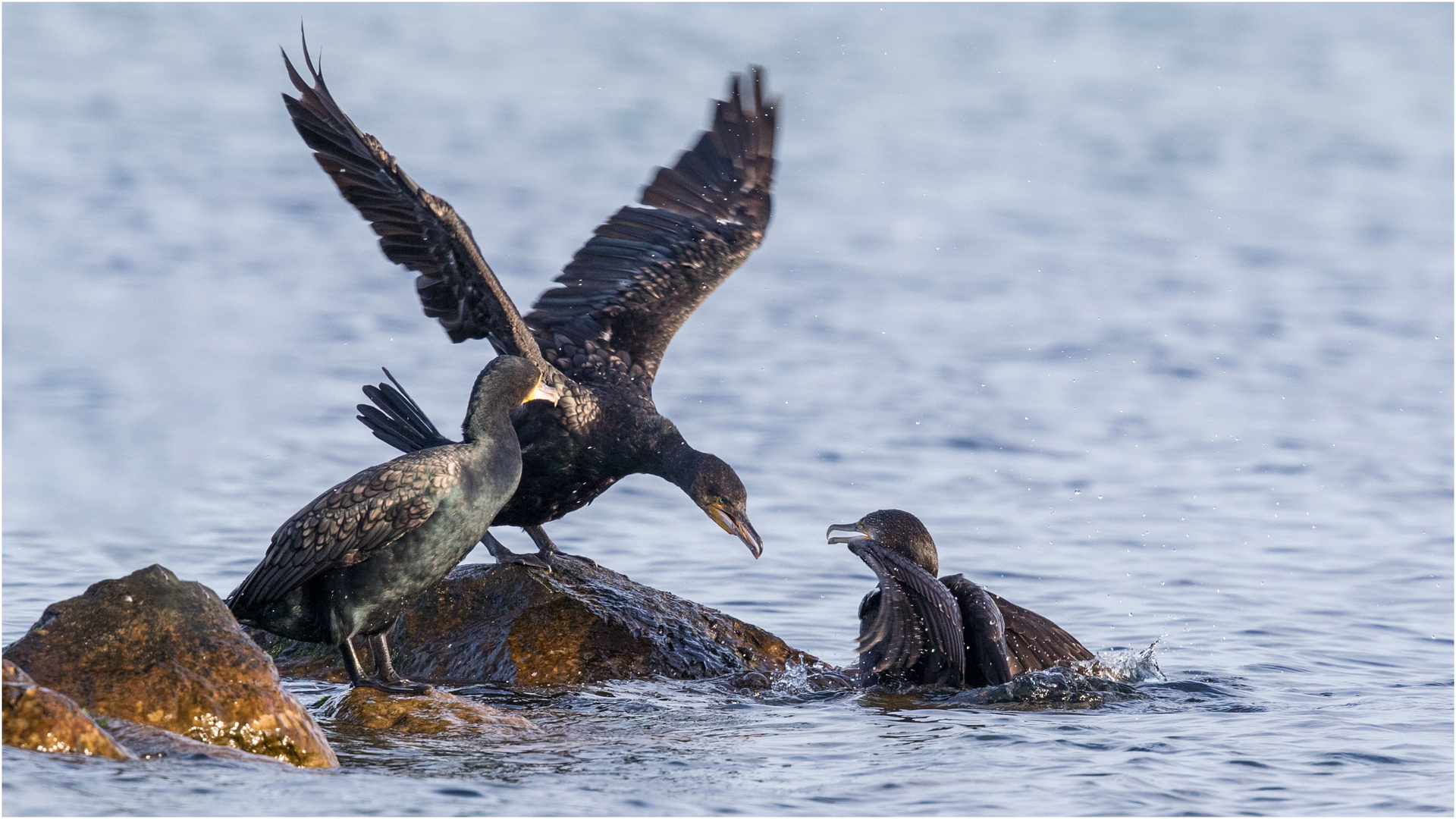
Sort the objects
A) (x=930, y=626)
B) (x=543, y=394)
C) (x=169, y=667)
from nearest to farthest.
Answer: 1. (x=169, y=667)
2. (x=930, y=626)
3. (x=543, y=394)

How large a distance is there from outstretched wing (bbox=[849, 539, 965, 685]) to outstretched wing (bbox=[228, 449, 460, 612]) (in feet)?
5.56

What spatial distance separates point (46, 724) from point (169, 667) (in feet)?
2.07

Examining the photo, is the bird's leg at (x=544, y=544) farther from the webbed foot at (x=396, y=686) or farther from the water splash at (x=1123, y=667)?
the water splash at (x=1123, y=667)

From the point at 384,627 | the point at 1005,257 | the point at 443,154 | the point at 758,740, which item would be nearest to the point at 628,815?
the point at 758,740

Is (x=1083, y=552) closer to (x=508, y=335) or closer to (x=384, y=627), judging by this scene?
(x=508, y=335)

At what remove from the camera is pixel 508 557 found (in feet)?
24.1

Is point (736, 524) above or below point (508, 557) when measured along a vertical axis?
above

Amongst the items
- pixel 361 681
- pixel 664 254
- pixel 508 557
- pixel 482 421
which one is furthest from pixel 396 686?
pixel 664 254

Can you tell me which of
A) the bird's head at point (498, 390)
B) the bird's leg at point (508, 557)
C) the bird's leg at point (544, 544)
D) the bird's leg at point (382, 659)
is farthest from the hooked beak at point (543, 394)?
the bird's leg at point (382, 659)

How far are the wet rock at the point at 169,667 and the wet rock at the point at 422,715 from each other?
458 millimetres

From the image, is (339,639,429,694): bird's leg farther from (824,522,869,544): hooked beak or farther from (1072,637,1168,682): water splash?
(1072,637,1168,682): water splash

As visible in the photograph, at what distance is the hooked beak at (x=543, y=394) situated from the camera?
6762 millimetres

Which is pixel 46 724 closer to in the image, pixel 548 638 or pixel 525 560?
pixel 548 638

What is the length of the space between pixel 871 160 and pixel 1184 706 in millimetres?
13153
